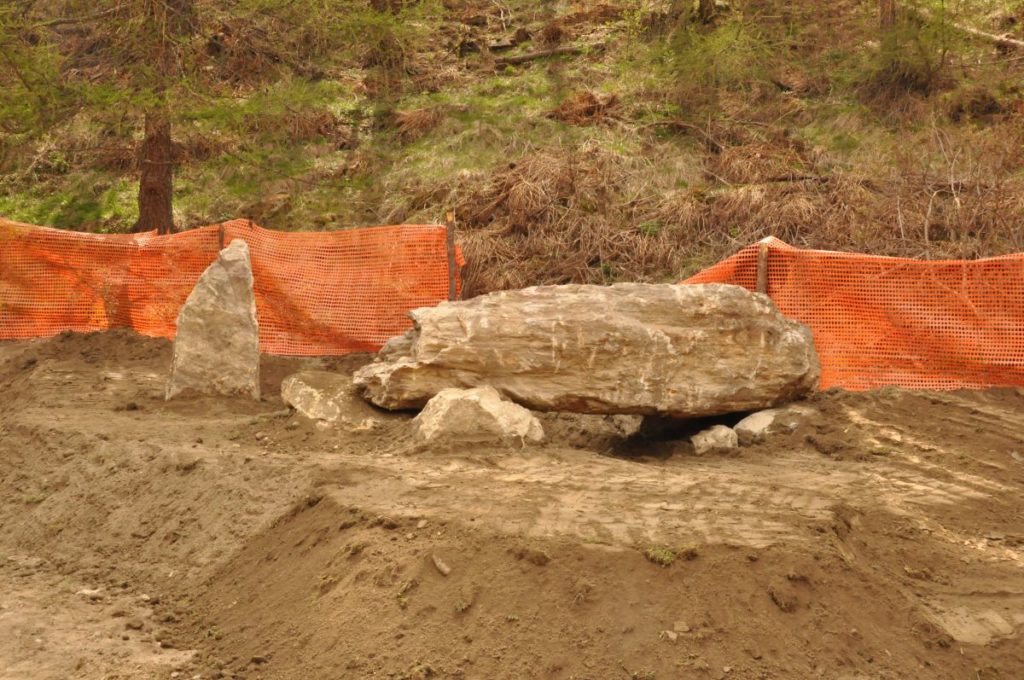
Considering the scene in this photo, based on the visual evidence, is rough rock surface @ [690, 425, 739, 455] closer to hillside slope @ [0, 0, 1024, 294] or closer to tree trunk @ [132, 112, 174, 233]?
hillside slope @ [0, 0, 1024, 294]

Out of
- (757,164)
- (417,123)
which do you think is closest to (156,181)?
(417,123)

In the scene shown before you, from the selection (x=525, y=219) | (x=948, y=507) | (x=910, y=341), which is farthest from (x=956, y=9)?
(x=948, y=507)

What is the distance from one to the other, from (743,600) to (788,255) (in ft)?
16.0

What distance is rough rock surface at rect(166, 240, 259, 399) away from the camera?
27.2 feet

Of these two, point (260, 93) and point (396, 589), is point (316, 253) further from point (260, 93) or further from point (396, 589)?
point (396, 589)

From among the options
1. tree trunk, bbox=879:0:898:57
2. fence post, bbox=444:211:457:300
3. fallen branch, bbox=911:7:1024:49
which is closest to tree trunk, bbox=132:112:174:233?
fence post, bbox=444:211:457:300

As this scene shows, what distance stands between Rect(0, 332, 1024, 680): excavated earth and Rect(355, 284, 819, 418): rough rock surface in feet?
1.17

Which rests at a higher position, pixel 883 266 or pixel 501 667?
pixel 883 266

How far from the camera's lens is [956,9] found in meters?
13.8

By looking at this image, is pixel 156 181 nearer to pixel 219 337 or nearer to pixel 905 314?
pixel 219 337

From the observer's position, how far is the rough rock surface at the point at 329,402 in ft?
24.1

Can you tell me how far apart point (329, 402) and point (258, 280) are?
2.99 m

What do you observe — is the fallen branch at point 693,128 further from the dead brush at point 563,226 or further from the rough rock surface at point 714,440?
the rough rock surface at point 714,440

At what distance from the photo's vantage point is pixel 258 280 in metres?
10.1
